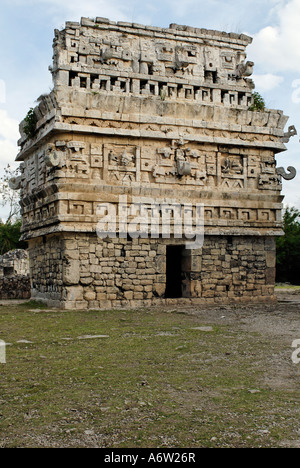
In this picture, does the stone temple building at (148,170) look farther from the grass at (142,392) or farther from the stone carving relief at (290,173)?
the grass at (142,392)

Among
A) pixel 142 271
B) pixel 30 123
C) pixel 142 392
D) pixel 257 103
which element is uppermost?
pixel 257 103

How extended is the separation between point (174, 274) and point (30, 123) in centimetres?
582

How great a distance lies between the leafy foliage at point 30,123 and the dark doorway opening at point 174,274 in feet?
15.9

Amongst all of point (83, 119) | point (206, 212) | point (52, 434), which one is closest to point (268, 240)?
point (206, 212)


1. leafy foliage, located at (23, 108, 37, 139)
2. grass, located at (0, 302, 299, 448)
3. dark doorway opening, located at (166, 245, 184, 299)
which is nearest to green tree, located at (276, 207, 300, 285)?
dark doorway opening, located at (166, 245, 184, 299)

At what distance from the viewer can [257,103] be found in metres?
14.4

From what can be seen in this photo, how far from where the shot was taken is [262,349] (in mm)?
6762

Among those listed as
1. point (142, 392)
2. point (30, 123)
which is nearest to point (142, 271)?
point (30, 123)

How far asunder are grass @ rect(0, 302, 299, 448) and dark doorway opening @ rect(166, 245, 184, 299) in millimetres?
6002

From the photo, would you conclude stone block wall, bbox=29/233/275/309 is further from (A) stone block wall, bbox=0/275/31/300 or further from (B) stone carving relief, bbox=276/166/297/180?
(A) stone block wall, bbox=0/275/31/300

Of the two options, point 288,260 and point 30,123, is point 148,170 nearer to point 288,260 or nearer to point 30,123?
point 30,123

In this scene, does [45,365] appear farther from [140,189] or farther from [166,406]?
[140,189]

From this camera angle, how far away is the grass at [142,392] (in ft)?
11.7

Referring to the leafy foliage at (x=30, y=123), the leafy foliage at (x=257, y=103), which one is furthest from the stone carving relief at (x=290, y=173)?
the leafy foliage at (x=30, y=123)
